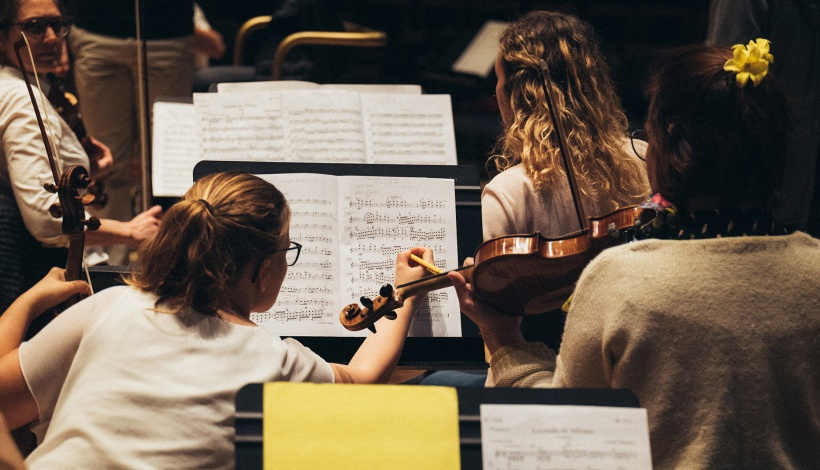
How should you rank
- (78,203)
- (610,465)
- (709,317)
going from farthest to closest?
(78,203) < (709,317) < (610,465)

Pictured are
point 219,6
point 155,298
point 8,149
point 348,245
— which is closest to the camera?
point 155,298

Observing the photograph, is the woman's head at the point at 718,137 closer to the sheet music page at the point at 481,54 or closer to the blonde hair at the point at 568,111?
the blonde hair at the point at 568,111

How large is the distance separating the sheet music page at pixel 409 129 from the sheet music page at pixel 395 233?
23.3 inches

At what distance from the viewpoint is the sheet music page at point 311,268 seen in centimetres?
227

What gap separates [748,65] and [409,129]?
1.54 meters

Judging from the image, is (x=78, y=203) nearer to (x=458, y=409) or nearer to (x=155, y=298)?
(x=155, y=298)

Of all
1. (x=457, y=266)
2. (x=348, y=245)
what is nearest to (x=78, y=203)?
(x=348, y=245)

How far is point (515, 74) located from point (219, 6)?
387 cm

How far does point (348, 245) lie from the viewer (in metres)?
2.37

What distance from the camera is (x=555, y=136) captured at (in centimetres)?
237

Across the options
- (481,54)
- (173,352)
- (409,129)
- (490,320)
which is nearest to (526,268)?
(490,320)

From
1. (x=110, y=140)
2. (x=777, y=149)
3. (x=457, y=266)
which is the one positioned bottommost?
(x=110, y=140)

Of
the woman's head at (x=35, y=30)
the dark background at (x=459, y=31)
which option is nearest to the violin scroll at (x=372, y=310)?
the woman's head at (x=35, y=30)

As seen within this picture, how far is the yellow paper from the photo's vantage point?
145 centimetres
